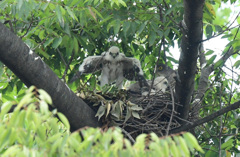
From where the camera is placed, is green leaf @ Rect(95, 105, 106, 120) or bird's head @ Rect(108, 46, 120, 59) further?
bird's head @ Rect(108, 46, 120, 59)

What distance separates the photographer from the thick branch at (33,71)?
520 centimetres

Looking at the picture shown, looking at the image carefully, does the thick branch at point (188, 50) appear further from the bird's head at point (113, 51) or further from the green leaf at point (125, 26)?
the bird's head at point (113, 51)

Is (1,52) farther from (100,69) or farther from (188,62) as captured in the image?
(100,69)

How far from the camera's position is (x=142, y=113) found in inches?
261

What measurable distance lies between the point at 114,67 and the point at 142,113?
5.11 ft

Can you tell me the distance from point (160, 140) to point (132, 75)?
4737mm

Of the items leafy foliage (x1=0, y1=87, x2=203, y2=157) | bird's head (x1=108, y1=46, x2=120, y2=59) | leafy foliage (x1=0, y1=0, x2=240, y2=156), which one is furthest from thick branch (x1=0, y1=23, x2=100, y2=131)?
bird's head (x1=108, y1=46, x2=120, y2=59)

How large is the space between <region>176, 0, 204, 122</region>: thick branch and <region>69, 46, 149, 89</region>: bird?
1.60 m

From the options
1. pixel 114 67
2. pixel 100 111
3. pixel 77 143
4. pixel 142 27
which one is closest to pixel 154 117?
pixel 100 111

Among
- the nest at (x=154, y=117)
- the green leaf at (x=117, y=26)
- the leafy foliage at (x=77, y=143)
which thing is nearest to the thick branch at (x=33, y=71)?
the nest at (x=154, y=117)

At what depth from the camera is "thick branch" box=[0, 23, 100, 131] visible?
520 centimetres

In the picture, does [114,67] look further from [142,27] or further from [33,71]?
[33,71]

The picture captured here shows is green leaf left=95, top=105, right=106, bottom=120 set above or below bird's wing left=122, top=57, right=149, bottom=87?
below

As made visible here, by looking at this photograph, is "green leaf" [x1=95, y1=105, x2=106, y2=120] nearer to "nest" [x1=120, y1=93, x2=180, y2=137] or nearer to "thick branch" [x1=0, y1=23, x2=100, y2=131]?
"nest" [x1=120, y1=93, x2=180, y2=137]
